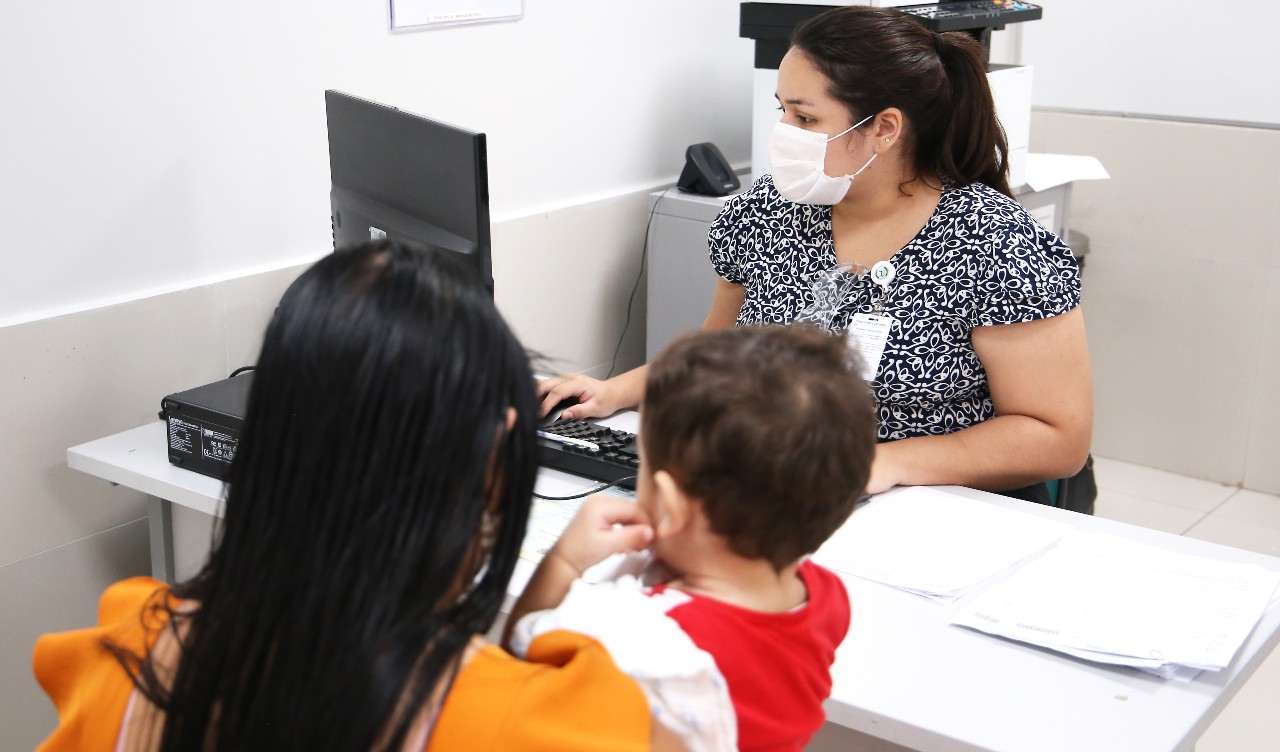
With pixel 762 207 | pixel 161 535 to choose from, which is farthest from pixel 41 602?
pixel 762 207

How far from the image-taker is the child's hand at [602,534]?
3.15 feet

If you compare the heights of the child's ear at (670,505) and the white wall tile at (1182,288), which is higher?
the child's ear at (670,505)

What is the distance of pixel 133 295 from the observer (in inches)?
75.0

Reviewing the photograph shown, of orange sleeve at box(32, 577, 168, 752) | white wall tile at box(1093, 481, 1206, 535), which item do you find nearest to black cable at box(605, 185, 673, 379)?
white wall tile at box(1093, 481, 1206, 535)

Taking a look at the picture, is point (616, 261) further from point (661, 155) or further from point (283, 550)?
point (283, 550)

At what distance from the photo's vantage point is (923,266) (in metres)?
1.81

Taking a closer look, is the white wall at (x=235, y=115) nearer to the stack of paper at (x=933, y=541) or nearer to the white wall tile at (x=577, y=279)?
the white wall tile at (x=577, y=279)

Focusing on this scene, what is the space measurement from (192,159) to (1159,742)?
1579 millimetres

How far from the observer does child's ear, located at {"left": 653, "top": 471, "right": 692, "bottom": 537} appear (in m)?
0.92

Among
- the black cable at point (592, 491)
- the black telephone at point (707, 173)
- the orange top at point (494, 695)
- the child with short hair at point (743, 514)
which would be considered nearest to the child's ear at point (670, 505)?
the child with short hair at point (743, 514)

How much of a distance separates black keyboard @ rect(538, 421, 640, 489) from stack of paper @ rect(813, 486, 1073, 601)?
30 centimetres

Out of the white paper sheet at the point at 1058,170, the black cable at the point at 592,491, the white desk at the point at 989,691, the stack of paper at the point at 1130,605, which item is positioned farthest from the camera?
the white paper sheet at the point at 1058,170

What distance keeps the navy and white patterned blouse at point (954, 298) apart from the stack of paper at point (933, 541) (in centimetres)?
20

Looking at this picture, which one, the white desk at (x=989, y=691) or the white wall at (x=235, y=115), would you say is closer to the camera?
the white desk at (x=989, y=691)
